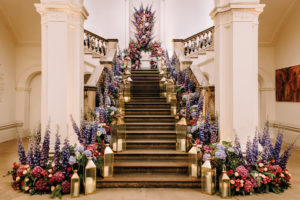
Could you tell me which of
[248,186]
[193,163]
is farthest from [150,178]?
[248,186]

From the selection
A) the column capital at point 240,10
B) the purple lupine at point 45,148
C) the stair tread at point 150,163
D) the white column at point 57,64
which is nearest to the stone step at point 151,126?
the stair tread at point 150,163

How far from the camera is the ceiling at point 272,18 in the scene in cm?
729

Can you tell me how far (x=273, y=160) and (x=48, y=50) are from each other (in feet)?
14.6

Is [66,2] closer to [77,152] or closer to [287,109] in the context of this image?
[77,152]

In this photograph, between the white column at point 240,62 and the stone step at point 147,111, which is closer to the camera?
the white column at point 240,62

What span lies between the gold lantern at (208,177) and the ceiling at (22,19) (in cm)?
769

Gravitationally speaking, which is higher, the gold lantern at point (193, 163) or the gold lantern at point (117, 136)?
the gold lantern at point (117, 136)

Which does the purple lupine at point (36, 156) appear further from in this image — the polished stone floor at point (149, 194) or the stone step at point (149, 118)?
the stone step at point (149, 118)

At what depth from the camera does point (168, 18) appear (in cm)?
1201

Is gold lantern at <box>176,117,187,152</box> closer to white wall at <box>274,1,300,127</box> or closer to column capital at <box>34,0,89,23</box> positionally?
column capital at <box>34,0,89,23</box>

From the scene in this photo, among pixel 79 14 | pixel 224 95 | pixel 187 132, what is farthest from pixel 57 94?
pixel 224 95

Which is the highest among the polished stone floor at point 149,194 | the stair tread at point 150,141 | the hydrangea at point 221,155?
the hydrangea at point 221,155

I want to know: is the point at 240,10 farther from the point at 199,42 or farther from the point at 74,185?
the point at 199,42

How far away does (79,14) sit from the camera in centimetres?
416
